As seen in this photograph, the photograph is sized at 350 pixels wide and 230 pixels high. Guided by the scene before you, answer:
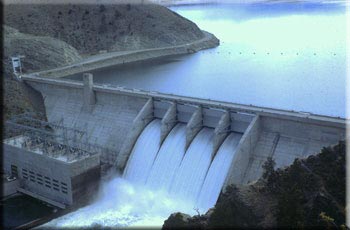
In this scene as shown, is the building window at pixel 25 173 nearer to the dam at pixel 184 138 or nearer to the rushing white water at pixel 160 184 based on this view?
the dam at pixel 184 138

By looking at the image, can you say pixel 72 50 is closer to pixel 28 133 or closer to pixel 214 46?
pixel 214 46

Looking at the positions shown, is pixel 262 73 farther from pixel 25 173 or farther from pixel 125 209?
pixel 25 173

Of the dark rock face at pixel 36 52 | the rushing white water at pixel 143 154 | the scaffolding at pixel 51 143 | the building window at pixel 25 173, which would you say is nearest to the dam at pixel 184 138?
the rushing white water at pixel 143 154

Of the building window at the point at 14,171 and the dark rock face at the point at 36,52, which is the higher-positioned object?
the dark rock face at the point at 36,52

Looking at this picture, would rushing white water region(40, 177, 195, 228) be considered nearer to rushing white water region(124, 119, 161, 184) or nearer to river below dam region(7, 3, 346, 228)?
river below dam region(7, 3, 346, 228)

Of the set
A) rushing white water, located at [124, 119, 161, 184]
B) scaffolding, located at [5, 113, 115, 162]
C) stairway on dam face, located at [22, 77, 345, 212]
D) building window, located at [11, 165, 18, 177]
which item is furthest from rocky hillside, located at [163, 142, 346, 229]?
building window, located at [11, 165, 18, 177]
